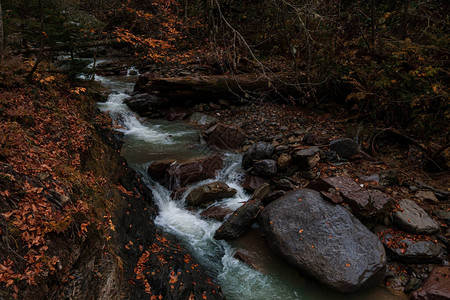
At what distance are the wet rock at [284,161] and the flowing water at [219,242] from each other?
137 centimetres

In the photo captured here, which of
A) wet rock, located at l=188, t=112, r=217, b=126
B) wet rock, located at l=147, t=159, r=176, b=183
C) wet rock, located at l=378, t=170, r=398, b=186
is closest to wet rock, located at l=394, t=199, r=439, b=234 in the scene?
Result: wet rock, located at l=378, t=170, r=398, b=186

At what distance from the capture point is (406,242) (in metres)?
5.05

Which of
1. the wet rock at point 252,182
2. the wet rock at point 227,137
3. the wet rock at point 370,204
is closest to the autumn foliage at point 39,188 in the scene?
the wet rock at point 252,182

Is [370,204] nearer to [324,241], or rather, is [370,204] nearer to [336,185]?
[336,185]

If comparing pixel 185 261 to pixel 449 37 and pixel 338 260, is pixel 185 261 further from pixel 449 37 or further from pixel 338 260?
pixel 449 37

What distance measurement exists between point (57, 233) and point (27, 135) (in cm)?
204

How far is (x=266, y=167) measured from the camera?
7.31m

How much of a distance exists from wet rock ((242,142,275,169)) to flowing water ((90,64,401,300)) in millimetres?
441

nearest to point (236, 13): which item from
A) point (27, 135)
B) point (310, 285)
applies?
point (27, 135)

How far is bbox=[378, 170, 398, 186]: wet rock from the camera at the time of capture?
618cm

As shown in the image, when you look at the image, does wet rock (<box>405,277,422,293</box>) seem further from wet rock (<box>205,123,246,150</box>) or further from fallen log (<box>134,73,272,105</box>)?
fallen log (<box>134,73,272,105</box>)

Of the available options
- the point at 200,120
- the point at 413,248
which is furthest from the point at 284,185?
the point at 200,120

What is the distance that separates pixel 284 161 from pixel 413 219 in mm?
3345

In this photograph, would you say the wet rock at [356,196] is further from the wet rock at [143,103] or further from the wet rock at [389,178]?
the wet rock at [143,103]
